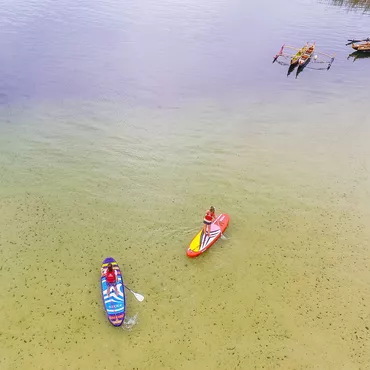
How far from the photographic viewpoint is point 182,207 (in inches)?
858

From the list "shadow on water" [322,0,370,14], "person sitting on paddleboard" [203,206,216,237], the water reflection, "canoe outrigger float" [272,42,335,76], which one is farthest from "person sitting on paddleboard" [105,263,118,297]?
the water reflection

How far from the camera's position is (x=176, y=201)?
22.2m

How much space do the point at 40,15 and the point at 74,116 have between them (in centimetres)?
3759

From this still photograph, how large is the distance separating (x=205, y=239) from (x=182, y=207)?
3566mm

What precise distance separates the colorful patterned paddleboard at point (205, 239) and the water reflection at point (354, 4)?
6538 cm

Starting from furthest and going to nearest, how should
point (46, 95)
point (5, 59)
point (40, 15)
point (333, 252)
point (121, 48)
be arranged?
point (40, 15)
point (121, 48)
point (5, 59)
point (46, 95)
point (333, 252)

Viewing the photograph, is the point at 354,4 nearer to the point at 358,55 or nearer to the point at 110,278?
the point at 358,55

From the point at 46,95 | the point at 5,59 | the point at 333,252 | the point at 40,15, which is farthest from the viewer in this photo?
the point at 40,15

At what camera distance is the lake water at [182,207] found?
49.8ft

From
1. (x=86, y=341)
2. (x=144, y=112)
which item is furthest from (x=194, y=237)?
(x=144, y=112)

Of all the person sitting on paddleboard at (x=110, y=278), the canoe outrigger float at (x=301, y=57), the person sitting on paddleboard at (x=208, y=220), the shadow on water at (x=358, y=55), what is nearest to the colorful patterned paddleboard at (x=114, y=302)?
the person sitting on paddleboard at (x=110, y=278)

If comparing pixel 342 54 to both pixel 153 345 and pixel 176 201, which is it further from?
pixel 153 345

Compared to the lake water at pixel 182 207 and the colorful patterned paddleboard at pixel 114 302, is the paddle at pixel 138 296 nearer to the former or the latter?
the lake water at pixel 182 207

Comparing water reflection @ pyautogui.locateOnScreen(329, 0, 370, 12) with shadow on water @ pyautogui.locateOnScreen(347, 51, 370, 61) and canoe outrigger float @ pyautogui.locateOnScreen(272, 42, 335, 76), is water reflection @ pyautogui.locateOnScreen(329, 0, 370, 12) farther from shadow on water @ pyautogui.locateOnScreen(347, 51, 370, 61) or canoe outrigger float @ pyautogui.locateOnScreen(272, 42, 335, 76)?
canoe outrigger float @ pyautogui.locateOnScreen(272, 42, 335, 76)
